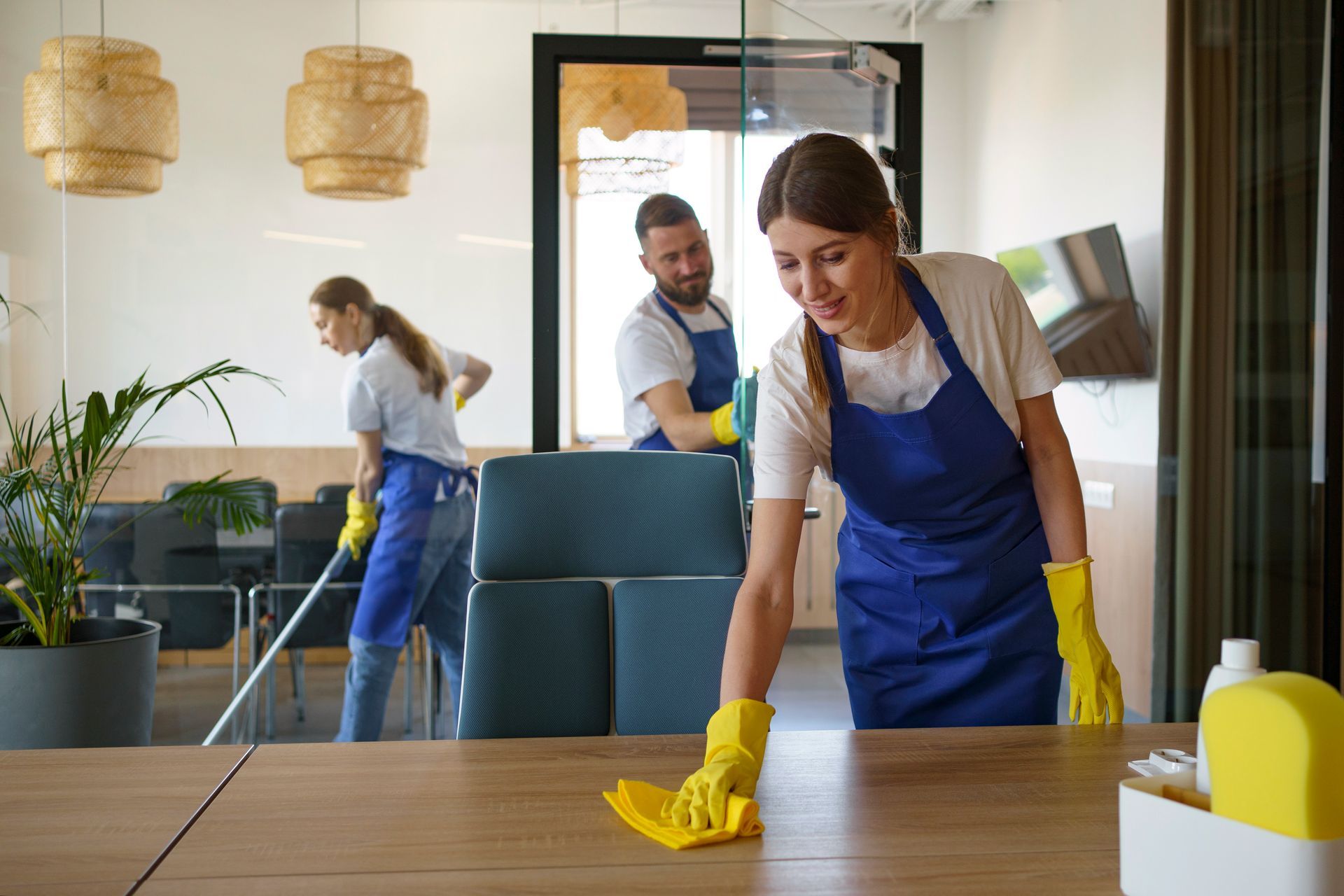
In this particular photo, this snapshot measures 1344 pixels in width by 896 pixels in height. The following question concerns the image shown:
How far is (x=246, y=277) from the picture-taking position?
2740 millimetres

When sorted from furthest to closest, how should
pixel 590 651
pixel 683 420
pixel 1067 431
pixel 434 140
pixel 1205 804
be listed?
pixel 1067 431 < pixel 434 140 < pixel 683 420 < pixel 590 651 < pixel 1205 804

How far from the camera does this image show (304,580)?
2791 mm

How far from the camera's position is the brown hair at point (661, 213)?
2822 mm

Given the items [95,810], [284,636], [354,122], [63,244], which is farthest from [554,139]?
[95,810]

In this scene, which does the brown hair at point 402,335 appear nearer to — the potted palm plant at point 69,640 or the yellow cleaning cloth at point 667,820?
the potted palm plant at point 69,640

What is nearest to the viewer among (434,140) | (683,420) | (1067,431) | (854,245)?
(854,245)

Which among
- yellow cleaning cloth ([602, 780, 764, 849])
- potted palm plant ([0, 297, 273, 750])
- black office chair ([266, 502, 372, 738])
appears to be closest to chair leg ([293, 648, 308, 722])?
black office chair ([266, 502, 372, 738])

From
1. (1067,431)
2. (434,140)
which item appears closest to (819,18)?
(434,140)

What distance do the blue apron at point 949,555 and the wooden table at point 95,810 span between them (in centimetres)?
92

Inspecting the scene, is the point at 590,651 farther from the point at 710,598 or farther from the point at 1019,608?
the point at 1019,608

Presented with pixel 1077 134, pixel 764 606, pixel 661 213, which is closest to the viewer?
pixel 764 606

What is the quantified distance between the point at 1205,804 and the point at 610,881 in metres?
0.45

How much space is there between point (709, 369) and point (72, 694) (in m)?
1.57

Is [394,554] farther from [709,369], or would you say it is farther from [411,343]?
[709,369]
